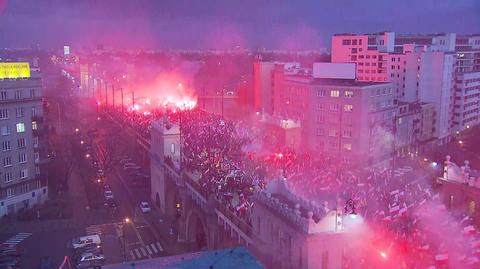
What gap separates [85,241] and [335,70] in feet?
76.0

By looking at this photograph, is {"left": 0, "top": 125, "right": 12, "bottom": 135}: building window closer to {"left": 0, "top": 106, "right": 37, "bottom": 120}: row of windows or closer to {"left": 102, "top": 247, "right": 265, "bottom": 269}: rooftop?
{"left": 0, "top": 106, "right": 37, "bottom": 120}: row of windows

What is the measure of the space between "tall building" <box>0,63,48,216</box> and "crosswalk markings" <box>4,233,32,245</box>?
299 centimetres

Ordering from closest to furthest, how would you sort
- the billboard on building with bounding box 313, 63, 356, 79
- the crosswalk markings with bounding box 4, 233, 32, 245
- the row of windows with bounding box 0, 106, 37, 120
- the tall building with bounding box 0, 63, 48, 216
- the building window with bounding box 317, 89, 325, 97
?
the crosswalk markings with bounding box 4, 233, 32, 245
the row of windows with bounding box 0, 106, 37, 120
the tall building with bounding box 0, 63, 48, 216
the building window with bounding box 317, 89, 325, 97
the billboard on building with bounding box 313, 63, 356, 79

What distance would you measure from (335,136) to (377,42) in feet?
57.4

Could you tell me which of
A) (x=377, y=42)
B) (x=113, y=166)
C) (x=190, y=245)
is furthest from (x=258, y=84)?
(x=190, y=245)

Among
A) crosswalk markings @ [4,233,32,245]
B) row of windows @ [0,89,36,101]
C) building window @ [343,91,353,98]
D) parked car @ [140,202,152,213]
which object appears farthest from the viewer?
building window @ [343,91,353,98]

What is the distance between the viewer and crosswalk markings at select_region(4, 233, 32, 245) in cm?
2370

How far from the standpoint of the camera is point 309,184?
23.3 metres

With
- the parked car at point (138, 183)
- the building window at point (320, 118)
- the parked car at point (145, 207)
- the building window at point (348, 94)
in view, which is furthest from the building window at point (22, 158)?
the building window at point (348, 94)

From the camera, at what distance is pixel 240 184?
22125 mm

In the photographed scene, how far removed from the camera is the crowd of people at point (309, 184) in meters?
15.6

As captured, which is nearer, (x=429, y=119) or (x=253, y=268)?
(x=253, y=268)

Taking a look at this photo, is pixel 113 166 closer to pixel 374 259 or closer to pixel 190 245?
pixel 190 245

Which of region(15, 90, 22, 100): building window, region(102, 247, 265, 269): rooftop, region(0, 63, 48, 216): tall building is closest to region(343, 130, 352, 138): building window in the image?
region(0, 63, 48, 216): tall building
